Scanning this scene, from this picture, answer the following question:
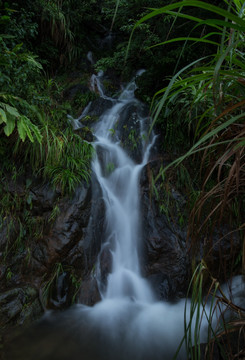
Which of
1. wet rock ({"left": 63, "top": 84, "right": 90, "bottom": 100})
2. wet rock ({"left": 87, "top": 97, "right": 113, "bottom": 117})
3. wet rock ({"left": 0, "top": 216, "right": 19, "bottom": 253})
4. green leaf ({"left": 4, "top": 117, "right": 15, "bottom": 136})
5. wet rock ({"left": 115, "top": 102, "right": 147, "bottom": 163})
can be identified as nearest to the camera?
green leaf ({"left": 4, "top": 117, "right": 15, "bottom": 136})

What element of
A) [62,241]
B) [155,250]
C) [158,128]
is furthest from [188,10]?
[62,241]

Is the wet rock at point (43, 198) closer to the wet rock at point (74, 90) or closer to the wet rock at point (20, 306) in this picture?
the wet rock at point (20, 306)

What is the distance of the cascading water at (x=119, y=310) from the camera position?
7.00 feet

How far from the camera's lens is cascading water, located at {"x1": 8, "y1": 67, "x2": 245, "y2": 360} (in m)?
2.13

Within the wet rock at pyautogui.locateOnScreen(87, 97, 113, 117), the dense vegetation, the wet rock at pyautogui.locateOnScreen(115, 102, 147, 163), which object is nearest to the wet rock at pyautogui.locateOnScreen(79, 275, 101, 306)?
the dense vegetation

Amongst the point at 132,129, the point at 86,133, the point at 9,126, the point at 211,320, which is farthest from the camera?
the point at 132,129

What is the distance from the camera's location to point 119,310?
2754mm

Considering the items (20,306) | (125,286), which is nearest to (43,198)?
(20,306)

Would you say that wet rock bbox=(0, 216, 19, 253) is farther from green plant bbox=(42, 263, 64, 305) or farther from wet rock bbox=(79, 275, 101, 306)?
wet rock bbox=(79, 275, 101, 306)

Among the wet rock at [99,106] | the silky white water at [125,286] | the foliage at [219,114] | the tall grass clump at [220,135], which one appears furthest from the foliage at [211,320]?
the wet rock at [99,106]

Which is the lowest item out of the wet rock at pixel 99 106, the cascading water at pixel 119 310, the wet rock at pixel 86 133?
the cascading water at pixel 119 310

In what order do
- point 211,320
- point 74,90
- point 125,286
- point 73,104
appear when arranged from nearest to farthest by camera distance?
point 211,320 → point 125,286 → point 73,104 → point 74,90

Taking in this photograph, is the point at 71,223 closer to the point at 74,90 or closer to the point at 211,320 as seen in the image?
the point at 211,320

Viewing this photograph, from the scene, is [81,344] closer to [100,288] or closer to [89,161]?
[100,288]
